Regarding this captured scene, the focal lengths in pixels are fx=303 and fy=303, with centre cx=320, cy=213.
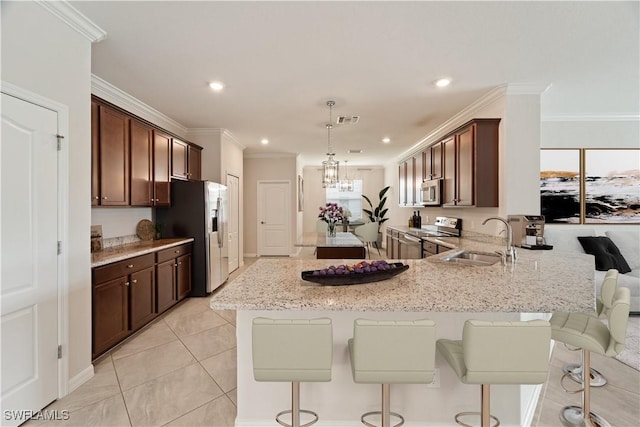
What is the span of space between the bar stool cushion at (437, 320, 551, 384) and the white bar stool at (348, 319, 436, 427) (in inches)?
6.9

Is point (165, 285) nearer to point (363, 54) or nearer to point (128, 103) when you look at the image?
point (128, 103)

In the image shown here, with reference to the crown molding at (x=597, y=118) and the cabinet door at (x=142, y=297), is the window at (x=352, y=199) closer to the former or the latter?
the crown molding at (x=597, y=118)

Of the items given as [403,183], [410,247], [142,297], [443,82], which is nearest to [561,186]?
[410,247]

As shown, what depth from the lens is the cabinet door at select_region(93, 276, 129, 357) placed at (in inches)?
102

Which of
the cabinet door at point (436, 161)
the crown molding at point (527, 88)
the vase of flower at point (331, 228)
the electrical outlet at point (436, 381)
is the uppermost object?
the crown molding at point (527, 88)

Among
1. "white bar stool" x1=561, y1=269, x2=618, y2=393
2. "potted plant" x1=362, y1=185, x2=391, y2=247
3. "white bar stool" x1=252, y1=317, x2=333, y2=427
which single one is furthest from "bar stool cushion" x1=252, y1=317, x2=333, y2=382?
"potted plant" x1=362, y1=185, x2=391, y2=247

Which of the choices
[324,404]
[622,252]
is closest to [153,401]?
[324,404]

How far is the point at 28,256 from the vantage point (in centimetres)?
192

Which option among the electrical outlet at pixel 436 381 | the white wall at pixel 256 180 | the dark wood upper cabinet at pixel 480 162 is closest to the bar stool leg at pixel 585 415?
the electrical outlet at pixel 436 381

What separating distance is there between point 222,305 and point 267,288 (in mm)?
294

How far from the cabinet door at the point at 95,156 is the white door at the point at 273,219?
497 cm

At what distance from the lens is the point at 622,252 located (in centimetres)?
411

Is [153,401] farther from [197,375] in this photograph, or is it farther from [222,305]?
[222,305]

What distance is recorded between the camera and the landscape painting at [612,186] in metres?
4.49
